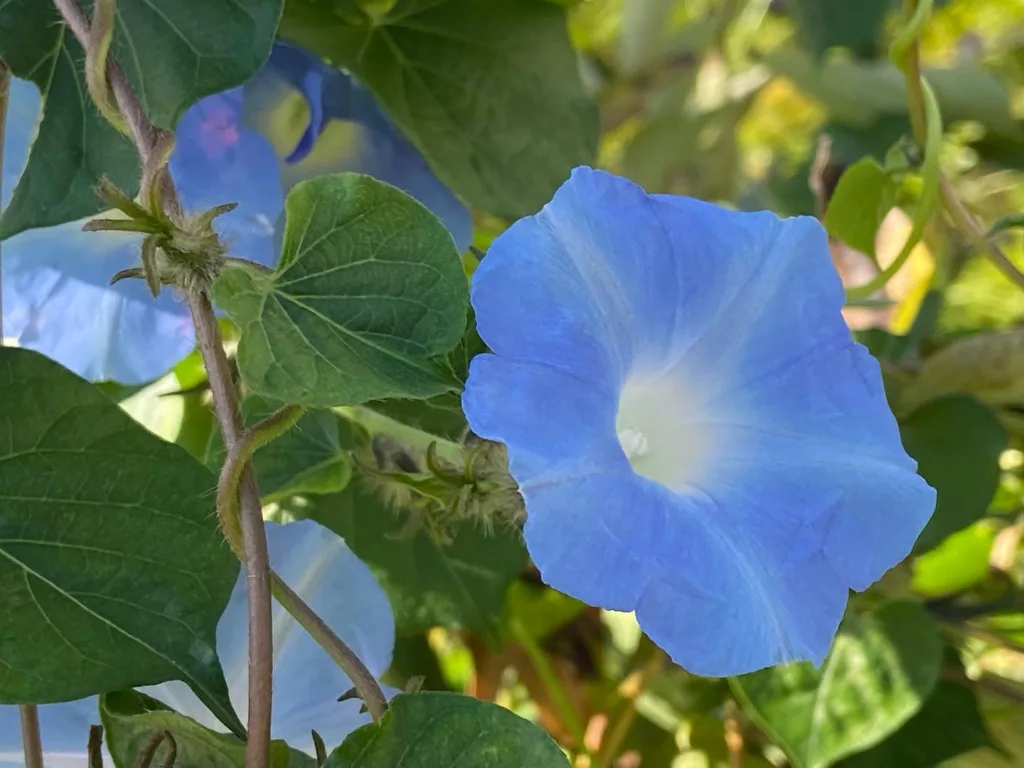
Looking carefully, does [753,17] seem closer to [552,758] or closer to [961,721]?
[961,721]

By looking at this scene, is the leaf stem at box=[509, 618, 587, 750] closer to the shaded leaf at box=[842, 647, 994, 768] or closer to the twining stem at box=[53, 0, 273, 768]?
the shaded leaf at box=[842, 647, 994, 768]

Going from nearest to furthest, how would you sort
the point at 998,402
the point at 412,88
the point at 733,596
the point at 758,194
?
the point at 733,596 → the point at 412,88 → the point at 998,402 → the point at 758,194

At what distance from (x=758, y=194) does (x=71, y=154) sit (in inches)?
26.4

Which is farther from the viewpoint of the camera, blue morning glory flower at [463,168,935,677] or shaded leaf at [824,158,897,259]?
shaded leaf at [824,158,897,259]

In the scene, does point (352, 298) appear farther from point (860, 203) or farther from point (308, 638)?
point (860, 203)

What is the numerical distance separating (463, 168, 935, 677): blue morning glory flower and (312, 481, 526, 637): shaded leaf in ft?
0.63

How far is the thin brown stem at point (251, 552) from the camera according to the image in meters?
0.26

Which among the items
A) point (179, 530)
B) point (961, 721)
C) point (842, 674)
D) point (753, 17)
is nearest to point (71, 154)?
point (179, 530)

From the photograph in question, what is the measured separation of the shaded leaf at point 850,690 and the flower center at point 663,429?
165 mm

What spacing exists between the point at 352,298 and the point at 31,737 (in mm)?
172

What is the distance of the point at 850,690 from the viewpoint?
466 millimetres

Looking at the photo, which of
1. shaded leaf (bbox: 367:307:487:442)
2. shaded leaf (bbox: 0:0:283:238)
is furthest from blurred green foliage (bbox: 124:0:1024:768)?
shaded leaf (bbox: 0:0:283:238)

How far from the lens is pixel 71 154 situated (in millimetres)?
344

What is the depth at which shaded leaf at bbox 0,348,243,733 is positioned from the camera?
0.93 ft
